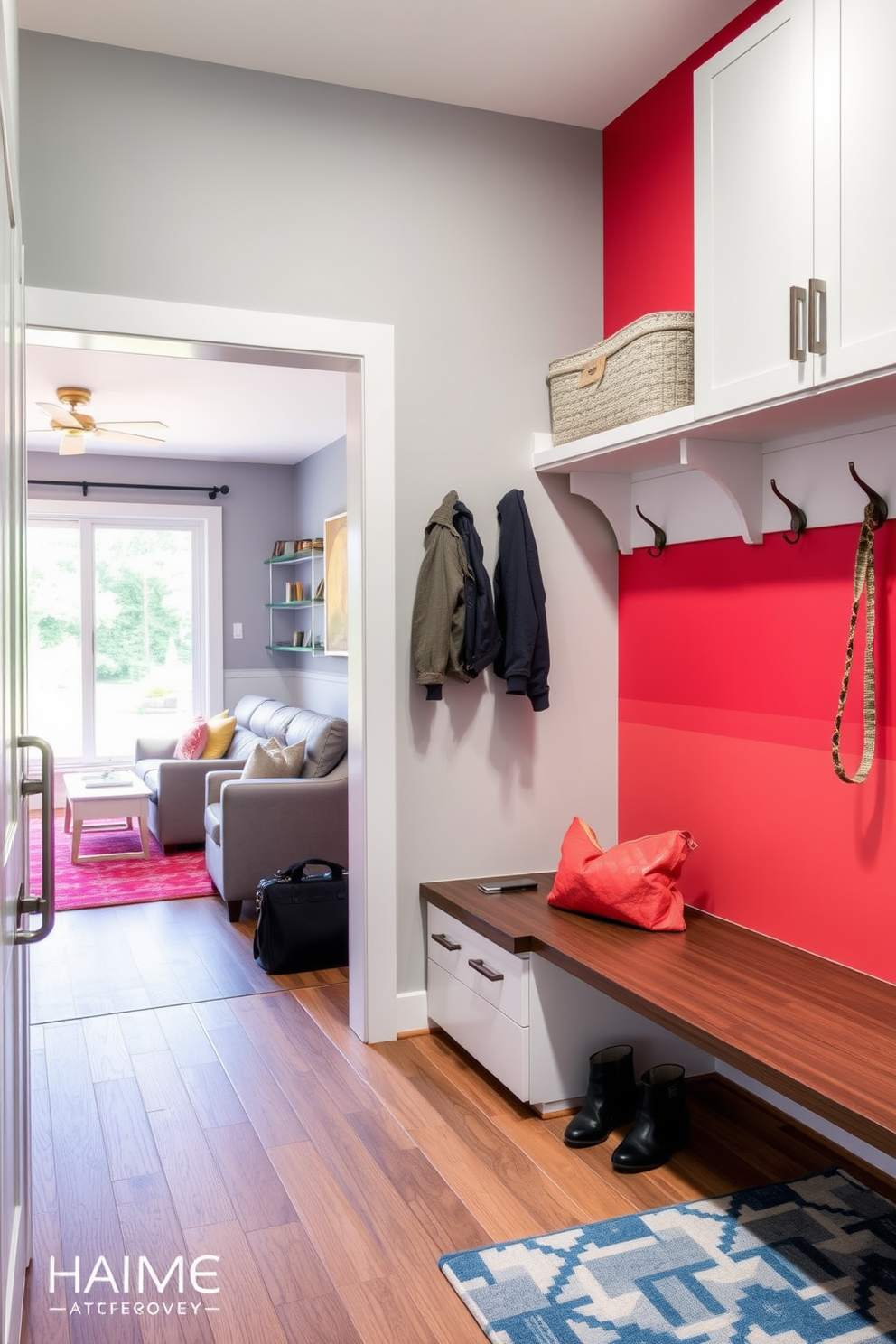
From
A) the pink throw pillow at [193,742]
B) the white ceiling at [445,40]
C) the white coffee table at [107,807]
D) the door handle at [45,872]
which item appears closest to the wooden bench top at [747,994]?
the door handle at [45,872]

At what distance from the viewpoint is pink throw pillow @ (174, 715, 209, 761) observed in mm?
6941

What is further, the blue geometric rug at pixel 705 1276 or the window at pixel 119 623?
the window at pixel 119 623

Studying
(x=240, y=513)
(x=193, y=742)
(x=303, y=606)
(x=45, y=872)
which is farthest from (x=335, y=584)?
(x=45, y=872)

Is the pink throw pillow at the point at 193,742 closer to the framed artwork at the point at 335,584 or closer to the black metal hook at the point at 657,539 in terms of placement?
the framed artwork at the point at 335,584

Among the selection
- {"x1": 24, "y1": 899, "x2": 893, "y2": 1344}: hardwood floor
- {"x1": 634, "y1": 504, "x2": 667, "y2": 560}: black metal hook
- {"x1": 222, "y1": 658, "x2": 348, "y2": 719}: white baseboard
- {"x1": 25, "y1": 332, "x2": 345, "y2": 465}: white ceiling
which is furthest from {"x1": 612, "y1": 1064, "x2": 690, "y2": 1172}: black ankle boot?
{"x1": 222, "y1": 658, "x2": 348, "y2": 719}: white baseboard

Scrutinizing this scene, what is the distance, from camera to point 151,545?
7.98 meters

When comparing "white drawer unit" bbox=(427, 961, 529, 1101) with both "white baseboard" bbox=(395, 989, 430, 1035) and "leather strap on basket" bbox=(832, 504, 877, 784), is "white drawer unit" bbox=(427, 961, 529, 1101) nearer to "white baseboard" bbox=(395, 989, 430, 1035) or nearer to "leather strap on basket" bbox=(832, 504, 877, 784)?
"white baseboard" bbox=(395, 989, 430, 1035)

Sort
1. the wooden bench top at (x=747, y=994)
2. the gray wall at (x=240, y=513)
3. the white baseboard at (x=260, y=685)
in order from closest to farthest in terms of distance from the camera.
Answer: the wooden bench top at (x=747, y=994) → the gray wall at (x=240, y=513) → the white baseboard at (x=260, y=685)

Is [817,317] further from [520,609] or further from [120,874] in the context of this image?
[120,874]

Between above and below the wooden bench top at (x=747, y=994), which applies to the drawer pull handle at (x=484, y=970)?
below

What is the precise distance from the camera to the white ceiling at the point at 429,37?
268 cm

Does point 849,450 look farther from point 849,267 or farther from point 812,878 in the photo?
point 812,878

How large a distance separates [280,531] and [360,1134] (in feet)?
20.2

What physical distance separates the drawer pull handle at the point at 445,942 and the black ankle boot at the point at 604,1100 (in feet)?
1.69
